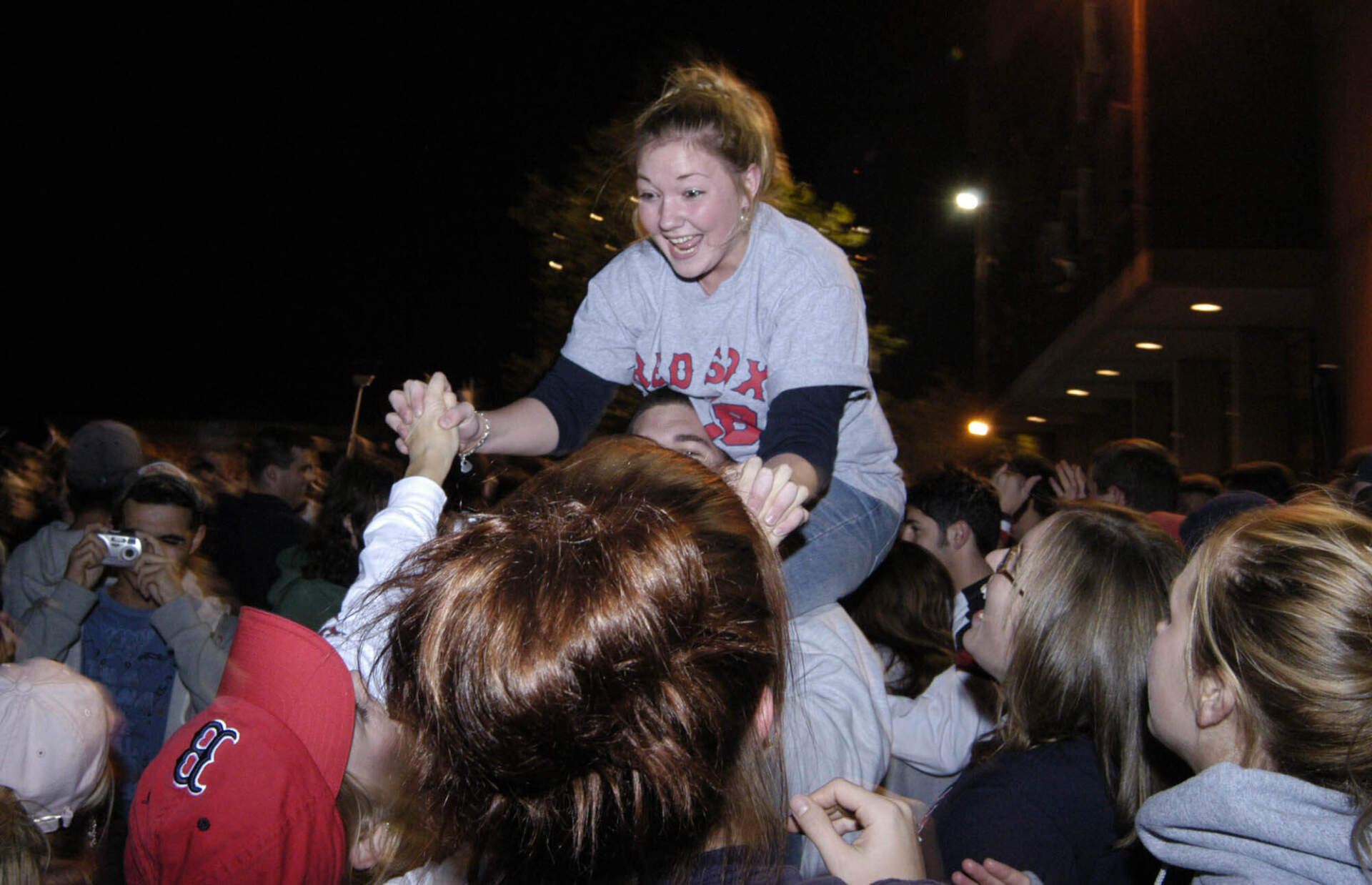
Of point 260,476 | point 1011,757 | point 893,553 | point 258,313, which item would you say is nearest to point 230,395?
point 258,313

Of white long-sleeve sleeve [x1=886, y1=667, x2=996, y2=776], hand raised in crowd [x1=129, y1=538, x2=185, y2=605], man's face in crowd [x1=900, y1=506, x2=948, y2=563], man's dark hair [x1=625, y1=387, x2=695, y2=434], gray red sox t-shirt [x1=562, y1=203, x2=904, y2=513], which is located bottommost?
white long-sleeve sleeve [x1=886, y1=667, x2=996, y2=776]

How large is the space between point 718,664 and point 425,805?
18.3 inches

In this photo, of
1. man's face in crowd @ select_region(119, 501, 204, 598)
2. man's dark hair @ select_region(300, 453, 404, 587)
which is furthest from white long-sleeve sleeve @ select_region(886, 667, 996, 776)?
man's face in crowd @ select_region(119, 501, 204, 598)

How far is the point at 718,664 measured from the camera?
4.40 feet

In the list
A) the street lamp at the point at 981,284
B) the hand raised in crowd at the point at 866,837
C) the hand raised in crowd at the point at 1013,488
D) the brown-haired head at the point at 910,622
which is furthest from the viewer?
the street lamp at the point at 981,284

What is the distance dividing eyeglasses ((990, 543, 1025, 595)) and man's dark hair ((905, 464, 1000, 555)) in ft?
7.17

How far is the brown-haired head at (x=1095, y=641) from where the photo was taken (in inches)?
95.3

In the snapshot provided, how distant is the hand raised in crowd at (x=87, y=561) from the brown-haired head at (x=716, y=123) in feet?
8.58

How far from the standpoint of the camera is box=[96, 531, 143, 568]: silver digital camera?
157 inches

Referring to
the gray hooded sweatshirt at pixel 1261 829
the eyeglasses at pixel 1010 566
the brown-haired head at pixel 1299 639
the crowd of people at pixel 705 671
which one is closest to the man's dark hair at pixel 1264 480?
the crowd of people at pixel 705 671

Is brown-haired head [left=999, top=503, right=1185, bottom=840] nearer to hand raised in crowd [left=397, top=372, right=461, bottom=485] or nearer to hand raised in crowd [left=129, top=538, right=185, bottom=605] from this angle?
hand raised in crowd [left=397, top=372, right=461, bottom=485]

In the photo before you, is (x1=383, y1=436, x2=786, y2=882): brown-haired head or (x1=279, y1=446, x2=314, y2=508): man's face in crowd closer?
(x1=383, y1=436, x2=786, y2=882): brown-haired head

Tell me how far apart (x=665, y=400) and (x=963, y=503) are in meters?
2.44

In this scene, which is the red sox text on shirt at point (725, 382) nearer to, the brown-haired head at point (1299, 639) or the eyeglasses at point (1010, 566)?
the eyeglasses at point (1010, 566)
